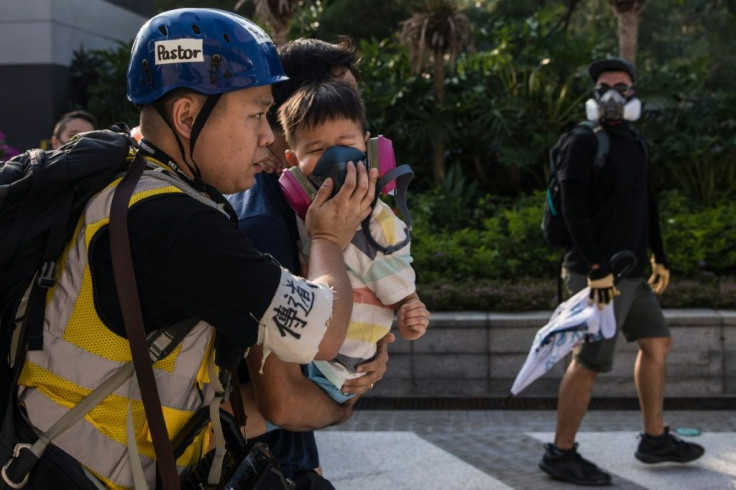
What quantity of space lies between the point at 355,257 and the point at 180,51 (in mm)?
695

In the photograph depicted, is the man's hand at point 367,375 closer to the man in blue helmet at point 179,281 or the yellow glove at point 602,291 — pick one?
the man in blue helmet at point 179,281

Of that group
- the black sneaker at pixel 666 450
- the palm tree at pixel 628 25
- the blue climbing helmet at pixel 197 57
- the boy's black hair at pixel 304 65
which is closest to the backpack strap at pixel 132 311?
the blue climbing helmet at pixel 197 57

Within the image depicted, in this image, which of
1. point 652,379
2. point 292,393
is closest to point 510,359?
point 652,379

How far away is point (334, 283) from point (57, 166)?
24.8 inches

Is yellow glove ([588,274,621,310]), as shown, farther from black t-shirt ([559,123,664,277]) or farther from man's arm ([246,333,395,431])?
man's arm ([246,333,395,431])

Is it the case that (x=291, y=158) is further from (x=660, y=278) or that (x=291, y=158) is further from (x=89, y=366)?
(x=660, y=278)

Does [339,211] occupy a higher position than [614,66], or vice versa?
[614,66]

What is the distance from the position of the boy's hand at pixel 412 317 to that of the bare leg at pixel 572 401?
Answer: 294 centimetres

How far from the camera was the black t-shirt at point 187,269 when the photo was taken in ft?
6.43

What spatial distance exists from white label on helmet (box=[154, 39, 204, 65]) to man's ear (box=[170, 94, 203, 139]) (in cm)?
7

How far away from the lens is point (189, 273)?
6.43 feet

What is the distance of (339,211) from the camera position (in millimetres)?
2428

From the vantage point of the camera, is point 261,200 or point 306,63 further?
point 306,63

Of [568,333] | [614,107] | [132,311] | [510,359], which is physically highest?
[614,107]
